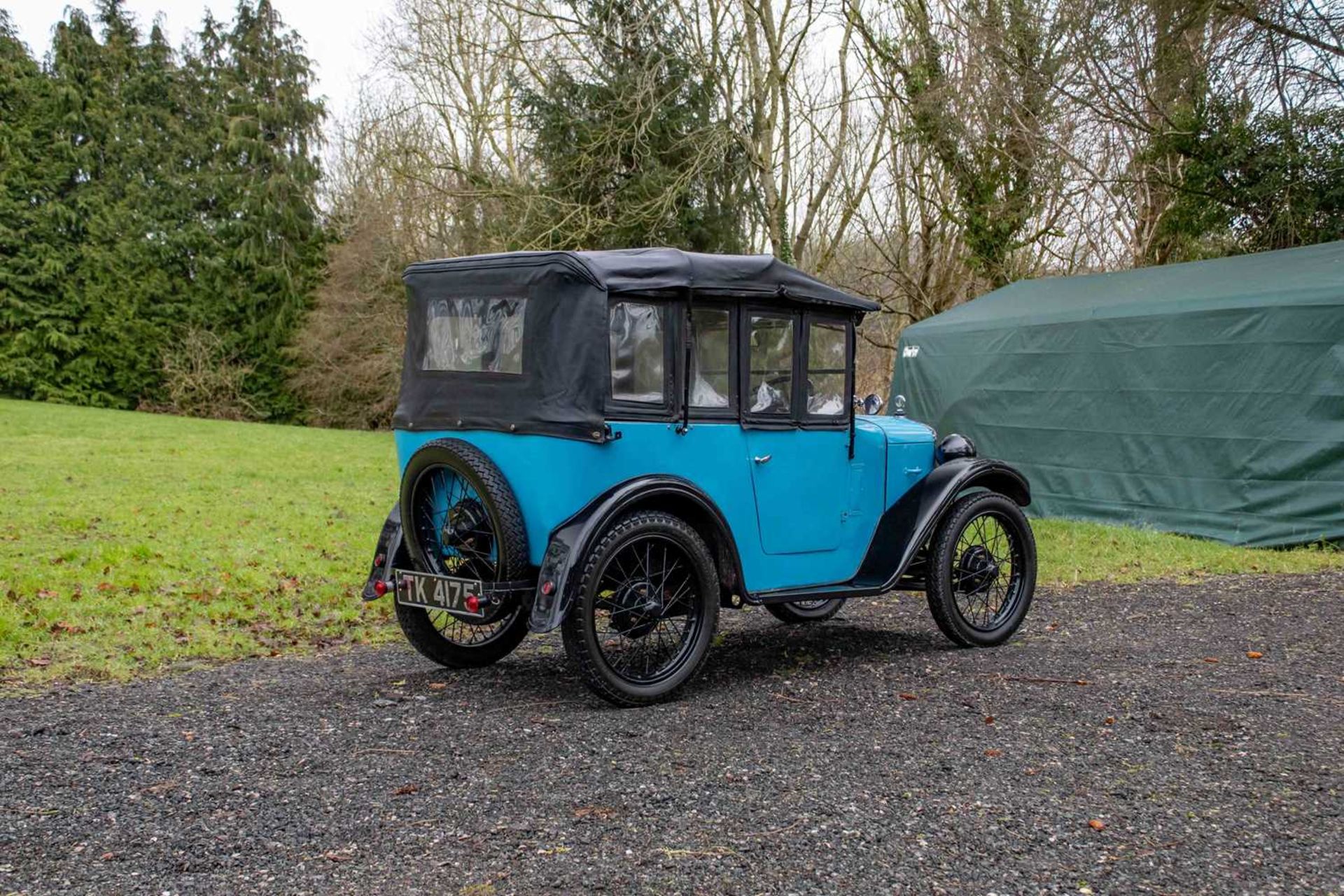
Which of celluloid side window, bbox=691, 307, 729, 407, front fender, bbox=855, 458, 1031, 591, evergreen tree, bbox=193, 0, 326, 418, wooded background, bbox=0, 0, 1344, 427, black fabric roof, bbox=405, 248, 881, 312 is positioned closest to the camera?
black fabric roof, bbox=405, 248, 881, 312

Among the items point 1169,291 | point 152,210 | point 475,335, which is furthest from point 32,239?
point 475,335

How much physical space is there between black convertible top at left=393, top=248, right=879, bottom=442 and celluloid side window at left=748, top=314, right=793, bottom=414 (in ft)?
0.41

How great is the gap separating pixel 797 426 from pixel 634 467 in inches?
42.6

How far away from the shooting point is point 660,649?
18.6 feet

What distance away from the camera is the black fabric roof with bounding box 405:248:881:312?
17.2 ft

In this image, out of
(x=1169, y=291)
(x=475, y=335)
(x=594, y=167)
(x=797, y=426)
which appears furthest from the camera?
(x=594, y=167)

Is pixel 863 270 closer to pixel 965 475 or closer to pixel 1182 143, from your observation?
pixel 1182 143

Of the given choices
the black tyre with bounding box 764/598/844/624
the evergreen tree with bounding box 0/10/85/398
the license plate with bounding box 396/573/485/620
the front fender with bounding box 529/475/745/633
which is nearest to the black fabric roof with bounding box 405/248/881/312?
the front fender with bounding box 529/475/745/633

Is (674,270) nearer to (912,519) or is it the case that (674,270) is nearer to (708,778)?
(912,519)

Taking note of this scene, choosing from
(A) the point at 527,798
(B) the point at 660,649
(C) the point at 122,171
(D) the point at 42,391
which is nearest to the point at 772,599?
(B) the point at 660,649

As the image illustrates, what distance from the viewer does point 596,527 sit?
498 cm

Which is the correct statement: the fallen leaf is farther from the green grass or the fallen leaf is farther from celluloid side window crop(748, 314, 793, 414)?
the green grass

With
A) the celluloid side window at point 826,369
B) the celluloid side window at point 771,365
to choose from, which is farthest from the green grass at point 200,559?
the celluloid side window at point 826,369

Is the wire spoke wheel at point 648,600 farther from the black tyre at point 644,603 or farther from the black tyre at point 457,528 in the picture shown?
the black tyre at point 457,528
